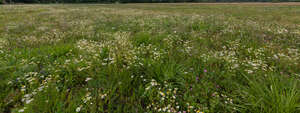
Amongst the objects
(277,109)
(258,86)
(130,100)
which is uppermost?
(258,86)

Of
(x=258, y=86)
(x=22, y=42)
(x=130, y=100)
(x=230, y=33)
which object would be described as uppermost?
(x=230, y=33)

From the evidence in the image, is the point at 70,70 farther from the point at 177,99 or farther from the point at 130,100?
the point at 177,99

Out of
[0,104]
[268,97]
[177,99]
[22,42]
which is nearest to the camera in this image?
[268,97]

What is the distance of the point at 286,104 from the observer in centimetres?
152

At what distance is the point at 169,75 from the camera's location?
8.16 ft

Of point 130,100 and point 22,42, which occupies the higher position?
point 22,42

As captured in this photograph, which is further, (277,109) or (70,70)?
(70,70)

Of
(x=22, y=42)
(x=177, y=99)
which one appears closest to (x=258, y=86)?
(x=177, y=99)

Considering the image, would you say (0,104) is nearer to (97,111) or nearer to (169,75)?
(97,111)

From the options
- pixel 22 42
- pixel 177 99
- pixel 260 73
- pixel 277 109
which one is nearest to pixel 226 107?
pixel 277 109

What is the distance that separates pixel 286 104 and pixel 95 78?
308 cm

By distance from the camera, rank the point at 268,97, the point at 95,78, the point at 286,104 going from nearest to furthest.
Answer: the point at 286,104
the point at 268,97
the point at 95,78

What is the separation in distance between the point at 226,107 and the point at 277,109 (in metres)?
0.56

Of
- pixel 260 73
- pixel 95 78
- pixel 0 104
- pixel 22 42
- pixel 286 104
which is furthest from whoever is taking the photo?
pixel 22 42
